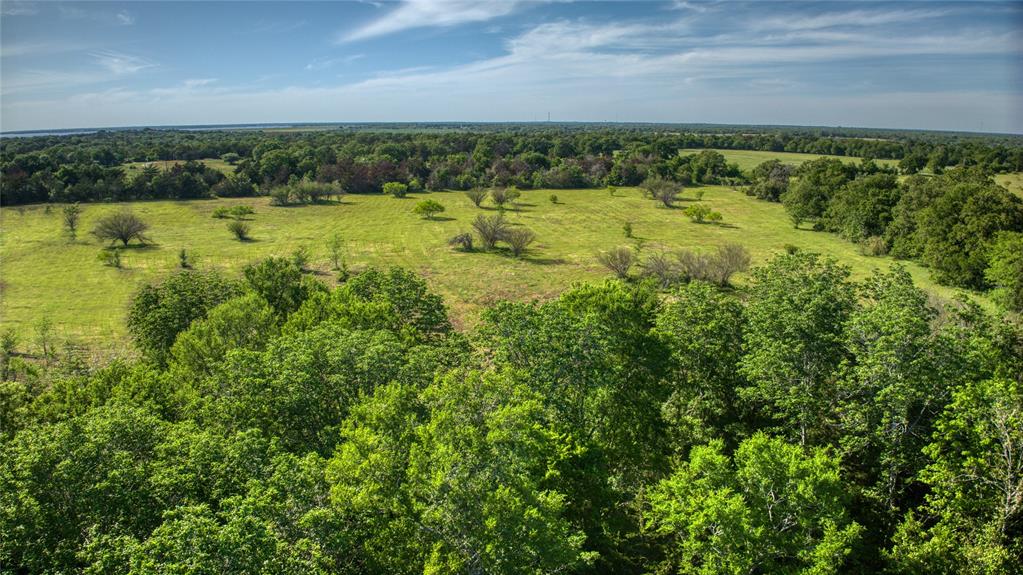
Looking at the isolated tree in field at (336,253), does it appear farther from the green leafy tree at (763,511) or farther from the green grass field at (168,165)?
the green grass field at (168,165)

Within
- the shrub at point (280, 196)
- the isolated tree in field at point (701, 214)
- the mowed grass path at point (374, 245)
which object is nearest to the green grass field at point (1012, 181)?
the mowed grass path at point (374, 245)

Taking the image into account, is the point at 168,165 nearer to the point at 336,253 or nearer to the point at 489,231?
the point at 336,253

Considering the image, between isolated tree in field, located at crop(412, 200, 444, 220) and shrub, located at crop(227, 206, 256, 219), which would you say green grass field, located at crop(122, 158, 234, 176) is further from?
isolated tree in field, located at crop(412, 200, 444, 220)

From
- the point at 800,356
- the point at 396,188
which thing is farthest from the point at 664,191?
the point at 800,356

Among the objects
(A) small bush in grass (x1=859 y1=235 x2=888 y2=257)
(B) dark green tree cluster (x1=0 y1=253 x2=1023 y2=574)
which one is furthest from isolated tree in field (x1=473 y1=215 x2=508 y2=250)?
(A) small bush in grass (x1=859 y1=235 x2=888 y2=257)

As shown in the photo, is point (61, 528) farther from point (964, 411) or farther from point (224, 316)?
point (964, 411)
